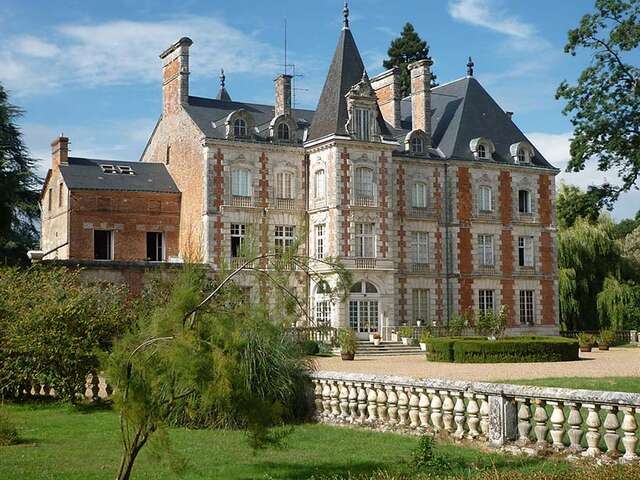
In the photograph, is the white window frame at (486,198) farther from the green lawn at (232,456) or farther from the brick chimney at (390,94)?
the green lawn at (232,456)

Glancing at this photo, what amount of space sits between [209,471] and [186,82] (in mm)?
27046

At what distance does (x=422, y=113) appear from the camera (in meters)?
36.5

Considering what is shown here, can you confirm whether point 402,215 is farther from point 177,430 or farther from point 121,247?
point 177,430

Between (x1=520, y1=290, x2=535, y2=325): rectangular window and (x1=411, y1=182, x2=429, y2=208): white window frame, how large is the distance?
5851 millimetres

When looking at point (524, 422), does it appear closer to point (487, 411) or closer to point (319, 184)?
point (487, 411)

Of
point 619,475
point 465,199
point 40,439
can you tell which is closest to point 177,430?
point 40,439

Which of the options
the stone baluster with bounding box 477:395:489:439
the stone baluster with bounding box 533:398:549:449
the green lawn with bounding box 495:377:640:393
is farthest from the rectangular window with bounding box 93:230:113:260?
the stone baluster with bounding box 533:398:549:449

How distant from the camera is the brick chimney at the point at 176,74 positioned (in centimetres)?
3397

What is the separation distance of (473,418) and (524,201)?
28.4 m

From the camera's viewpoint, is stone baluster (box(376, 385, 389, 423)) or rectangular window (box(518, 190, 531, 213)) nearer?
stone baluster (box(376, 385, 389, 423))

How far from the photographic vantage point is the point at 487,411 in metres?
10.2

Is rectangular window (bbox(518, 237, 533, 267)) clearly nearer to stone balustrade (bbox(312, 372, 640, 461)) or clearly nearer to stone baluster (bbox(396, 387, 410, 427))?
stone balustrade (bbox(312, 372, 640, 461))

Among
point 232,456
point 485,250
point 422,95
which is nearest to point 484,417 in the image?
point 232,456

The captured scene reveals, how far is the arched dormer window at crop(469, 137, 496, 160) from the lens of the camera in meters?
36.4
